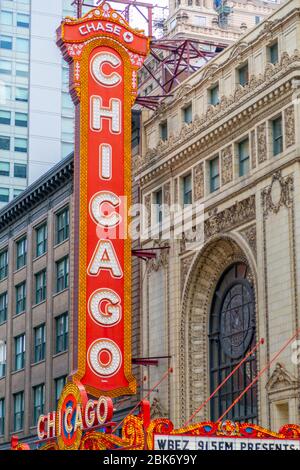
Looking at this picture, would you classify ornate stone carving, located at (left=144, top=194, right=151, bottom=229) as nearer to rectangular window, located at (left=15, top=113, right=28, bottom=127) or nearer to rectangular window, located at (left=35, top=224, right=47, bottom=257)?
rectangular window, located at (left=35, top=224, right=47, bottom=257)

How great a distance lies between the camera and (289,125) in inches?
1661

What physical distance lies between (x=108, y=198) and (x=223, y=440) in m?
16.7

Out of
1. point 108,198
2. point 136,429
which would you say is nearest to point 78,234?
point 108,198

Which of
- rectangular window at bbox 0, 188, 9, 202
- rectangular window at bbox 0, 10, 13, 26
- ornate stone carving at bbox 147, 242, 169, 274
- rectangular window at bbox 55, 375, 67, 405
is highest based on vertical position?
rectangular window at bbox 0, 10, 13, 26

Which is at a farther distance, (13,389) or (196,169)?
(13,389)

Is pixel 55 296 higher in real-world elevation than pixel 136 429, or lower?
higher

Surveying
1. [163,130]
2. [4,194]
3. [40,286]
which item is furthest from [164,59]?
[4,194]

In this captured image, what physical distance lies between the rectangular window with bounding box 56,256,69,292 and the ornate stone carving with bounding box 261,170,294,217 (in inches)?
789

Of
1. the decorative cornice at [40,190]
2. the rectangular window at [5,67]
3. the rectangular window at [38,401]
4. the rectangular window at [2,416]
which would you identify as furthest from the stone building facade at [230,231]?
the rectangular window at [5,67]

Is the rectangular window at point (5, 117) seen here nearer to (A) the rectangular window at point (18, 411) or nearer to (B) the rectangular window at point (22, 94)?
(B) the rectangular window at point (22, 94)

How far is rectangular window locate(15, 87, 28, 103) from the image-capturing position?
106500 millimetres

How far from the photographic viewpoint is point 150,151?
52.5 metres

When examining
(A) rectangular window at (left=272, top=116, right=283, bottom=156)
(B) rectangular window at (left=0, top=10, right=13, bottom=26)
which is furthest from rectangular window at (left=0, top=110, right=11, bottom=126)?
(A) rectangular window at (left=272, top=116, right=283, bottom=156)
